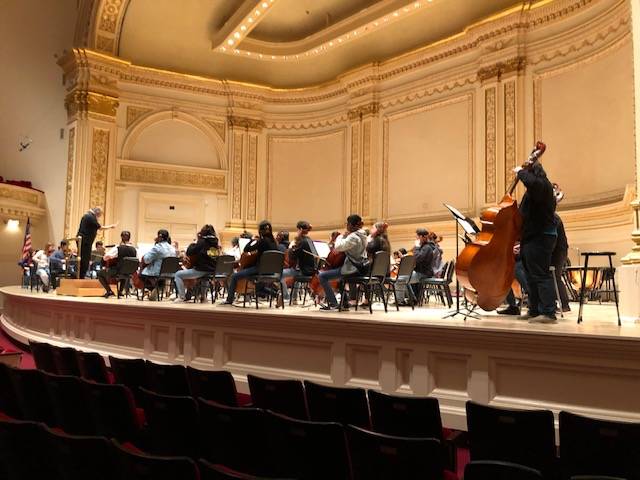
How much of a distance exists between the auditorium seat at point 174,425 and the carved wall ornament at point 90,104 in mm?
13161

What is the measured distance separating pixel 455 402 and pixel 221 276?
4.35 metres

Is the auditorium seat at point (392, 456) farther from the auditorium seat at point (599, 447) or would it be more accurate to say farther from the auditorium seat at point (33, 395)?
the auditorium seat at point (33, 395)

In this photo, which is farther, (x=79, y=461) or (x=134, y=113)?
(x=134, y=113)

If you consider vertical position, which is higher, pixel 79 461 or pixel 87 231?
pixel 87 231

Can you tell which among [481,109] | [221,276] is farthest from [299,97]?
[221,276]

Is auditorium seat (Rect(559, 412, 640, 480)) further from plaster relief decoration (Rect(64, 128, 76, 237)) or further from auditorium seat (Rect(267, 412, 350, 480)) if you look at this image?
plaster relief decoration (Rect(64, 128, 76, 237))

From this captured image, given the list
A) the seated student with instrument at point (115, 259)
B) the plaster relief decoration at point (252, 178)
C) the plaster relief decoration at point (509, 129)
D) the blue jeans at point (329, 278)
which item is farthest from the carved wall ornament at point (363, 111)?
the blue jeans at point (329, 278)

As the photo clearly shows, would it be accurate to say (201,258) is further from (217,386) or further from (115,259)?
(217,386)

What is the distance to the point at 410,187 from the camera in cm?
1398

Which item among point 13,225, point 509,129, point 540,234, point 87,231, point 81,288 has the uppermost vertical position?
point 509,129

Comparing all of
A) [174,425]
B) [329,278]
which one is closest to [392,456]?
[174,425]

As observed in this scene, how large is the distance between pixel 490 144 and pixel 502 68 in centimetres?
164

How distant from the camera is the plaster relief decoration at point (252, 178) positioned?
1627 centimetres

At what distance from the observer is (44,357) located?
4664 millimetres
